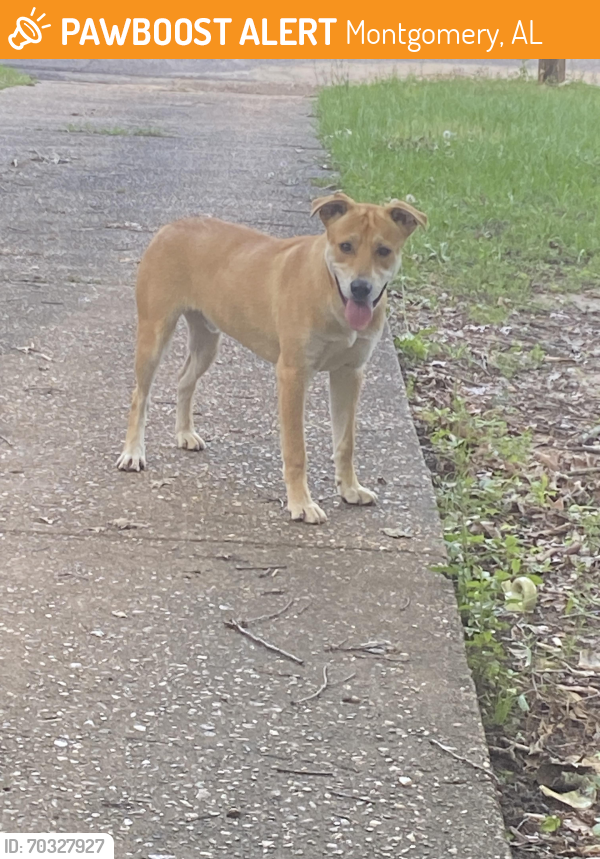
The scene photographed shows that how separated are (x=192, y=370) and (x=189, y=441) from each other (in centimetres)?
28

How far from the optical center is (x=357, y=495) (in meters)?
4.23

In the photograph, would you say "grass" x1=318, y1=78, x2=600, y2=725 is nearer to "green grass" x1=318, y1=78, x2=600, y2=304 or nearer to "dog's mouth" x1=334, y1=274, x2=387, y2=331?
"green grass" x1=318, y1=78, x2=600, y2=304

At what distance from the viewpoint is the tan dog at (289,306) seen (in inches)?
160

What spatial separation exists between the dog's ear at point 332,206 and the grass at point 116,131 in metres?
9.17

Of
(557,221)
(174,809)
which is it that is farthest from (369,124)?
(174,809)

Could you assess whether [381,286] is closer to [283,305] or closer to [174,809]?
[283,305]

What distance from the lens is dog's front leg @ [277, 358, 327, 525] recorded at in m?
4.09

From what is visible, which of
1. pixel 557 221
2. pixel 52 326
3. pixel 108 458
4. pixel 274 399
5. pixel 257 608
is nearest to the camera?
pixel 257 608

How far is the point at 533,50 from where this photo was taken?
21344 mm

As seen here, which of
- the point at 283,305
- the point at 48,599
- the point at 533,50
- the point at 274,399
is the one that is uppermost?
the point at 283,305

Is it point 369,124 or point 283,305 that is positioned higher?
point 283,305

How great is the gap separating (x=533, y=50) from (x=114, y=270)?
15967 millimetres

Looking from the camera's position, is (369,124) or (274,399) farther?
(369,124)

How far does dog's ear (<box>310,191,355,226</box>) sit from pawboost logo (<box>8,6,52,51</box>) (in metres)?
16.5
